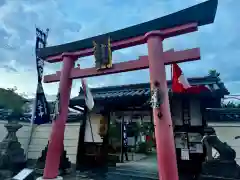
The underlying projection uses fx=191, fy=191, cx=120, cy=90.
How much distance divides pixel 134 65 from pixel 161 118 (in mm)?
1875

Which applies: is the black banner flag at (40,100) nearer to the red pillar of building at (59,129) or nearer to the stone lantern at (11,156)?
the stone lantern at (11,156)

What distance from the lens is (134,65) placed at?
570cm

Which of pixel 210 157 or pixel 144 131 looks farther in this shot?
pixel 144 131

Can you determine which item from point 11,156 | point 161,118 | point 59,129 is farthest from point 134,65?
point 11,156

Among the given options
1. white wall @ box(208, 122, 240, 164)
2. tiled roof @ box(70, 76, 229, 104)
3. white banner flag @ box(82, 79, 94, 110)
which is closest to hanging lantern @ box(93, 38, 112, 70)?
white banner flag @ box(82, 79, 94, 110)

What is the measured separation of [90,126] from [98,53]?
18.7 ft

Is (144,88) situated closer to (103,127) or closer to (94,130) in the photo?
(103,127)

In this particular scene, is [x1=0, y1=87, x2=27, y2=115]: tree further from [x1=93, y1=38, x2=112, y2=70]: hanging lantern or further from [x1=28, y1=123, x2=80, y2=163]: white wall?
[x1=93, y1=38, x2=112, y2=70]: hanging lantern

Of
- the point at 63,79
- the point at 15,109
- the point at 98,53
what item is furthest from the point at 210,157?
the point at 15,109

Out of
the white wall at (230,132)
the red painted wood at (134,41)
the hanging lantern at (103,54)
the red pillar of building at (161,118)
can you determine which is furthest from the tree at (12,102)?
the white wall at (230,132)

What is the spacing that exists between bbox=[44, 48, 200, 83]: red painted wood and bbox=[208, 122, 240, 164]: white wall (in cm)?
395

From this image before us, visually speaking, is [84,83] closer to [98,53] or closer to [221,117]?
[98,53]

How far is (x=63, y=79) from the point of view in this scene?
6.78 meters

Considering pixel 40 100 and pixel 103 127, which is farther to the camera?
pixel 103 127
